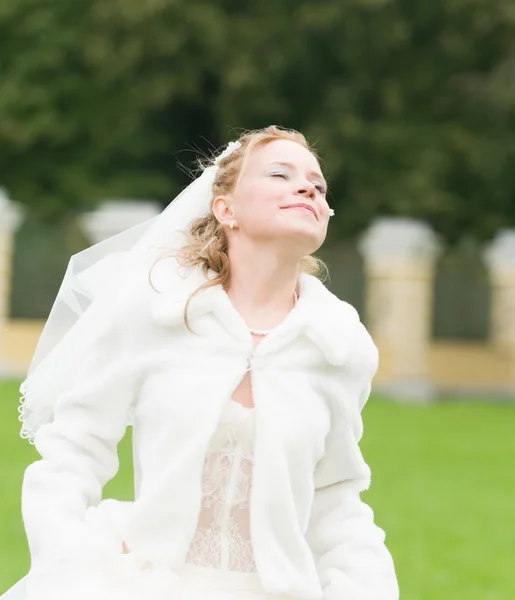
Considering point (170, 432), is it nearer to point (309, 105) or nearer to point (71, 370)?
point (71, 370)

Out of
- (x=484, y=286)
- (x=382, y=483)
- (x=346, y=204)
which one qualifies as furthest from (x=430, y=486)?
(x=346, y=204)

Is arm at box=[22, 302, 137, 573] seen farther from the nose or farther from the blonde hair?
the nose

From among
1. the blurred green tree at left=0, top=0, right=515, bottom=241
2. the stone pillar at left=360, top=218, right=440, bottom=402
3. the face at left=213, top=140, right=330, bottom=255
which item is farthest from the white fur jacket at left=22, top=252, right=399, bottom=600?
the blurred green tree at left=0, top=0, right=515, bottom=241

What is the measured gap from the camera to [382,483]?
11984 mm

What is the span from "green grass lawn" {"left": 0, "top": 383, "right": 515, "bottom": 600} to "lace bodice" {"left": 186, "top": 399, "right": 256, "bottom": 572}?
13.1 ft

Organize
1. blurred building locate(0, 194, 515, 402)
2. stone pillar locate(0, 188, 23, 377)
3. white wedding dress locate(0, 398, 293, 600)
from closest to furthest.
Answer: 1. white wedding dress locate(0, 398, 293, 600)
2. stone pillar locate(0, 188, 23, 377)
3. blurred building locate(0, 194, 515, 402)

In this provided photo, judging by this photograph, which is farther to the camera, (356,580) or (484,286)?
(484,286)

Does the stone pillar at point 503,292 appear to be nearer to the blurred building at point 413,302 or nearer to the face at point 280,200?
the blurred building at point 413,302

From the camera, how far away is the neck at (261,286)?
3236mm

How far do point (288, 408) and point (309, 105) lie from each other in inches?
1020

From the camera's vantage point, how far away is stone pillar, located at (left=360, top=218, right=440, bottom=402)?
22.1 m

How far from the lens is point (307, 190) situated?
323 cm

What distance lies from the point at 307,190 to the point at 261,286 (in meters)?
0.24

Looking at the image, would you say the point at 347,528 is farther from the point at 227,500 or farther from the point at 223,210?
the point at 223,210
